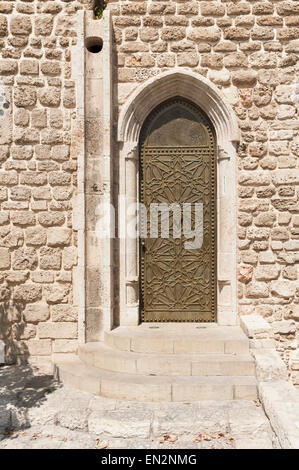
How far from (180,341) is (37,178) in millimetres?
2948

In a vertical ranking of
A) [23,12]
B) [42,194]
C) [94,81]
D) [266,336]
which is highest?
[23,12]

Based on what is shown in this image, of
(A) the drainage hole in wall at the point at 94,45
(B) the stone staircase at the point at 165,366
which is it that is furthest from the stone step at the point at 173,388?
(A) the drainage hole in wall at the point at 94,45

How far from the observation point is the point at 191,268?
576 centimetres

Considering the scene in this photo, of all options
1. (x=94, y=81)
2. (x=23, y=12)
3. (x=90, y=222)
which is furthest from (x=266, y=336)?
(x=23, y=12)

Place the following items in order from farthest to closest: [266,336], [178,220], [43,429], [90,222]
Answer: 1. [178,220]
2. [90,222]
3. [266,336]
4. [43,429]

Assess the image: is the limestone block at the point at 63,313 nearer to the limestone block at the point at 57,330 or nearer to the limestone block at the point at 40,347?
the limestone block at the point at 57,330

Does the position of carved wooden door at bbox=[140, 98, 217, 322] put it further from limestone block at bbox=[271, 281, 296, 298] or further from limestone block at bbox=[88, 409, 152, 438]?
limestone block at bbox=[88, 409, 152, 438]

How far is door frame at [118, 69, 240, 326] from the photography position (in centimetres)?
547

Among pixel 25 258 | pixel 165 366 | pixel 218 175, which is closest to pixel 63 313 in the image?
pixel 25 258

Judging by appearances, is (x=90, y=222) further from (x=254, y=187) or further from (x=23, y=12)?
(x=23, y=12)

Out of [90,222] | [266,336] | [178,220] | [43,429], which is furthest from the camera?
[178,220]

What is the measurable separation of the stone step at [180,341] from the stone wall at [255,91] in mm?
702

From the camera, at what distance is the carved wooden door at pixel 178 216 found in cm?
573

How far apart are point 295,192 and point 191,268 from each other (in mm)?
1829
